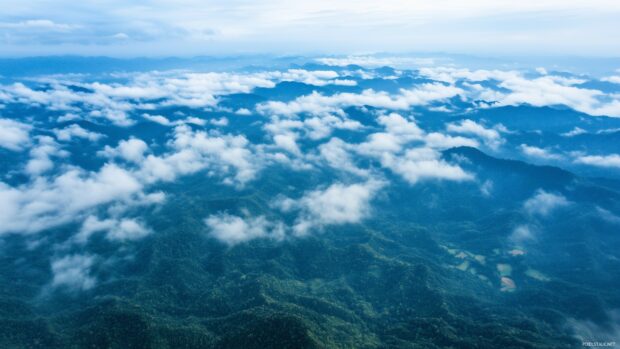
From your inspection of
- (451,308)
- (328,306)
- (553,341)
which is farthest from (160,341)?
(553,341)

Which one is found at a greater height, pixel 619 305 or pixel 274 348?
pixel 274 348

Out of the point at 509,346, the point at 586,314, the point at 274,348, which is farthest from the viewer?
the point at 586,314

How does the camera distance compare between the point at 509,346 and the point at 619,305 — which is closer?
the point at 509,346

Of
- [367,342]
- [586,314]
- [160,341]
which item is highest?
[160,341]

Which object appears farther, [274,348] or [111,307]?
[111,307]

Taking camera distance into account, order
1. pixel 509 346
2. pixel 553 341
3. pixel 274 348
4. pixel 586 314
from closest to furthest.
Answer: pixel 274 348
pixel 509 346
pixel 553 341
pixel 586 314

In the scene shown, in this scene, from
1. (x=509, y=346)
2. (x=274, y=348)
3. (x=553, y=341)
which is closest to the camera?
(x=274, y=348)

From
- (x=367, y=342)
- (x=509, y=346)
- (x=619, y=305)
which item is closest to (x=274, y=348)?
(x=367, y=342)

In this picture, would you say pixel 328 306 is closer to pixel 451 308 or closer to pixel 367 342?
pixel 367 342

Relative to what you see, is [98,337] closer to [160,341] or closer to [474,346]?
[160,341]

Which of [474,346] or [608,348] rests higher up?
[474,346]
